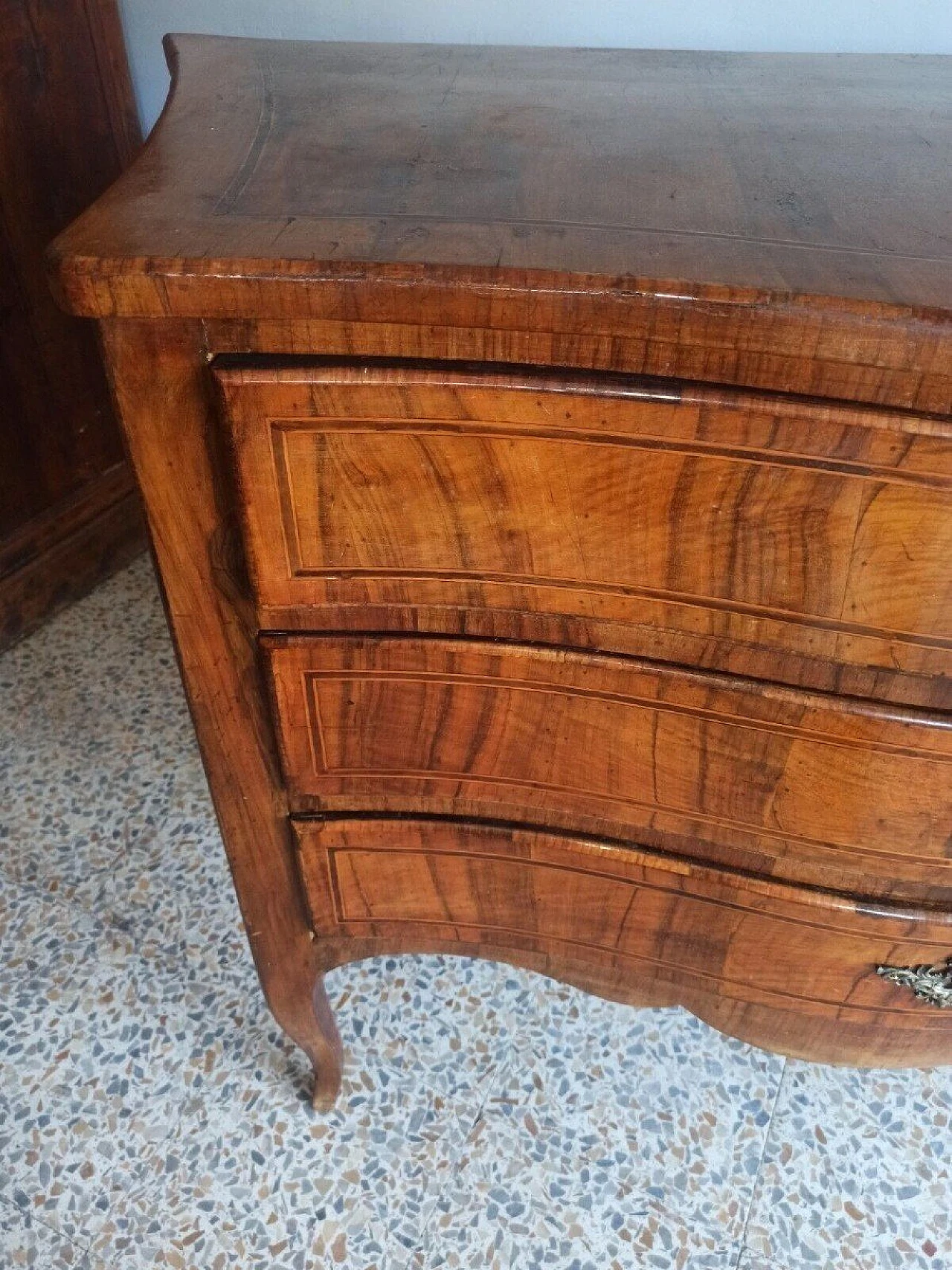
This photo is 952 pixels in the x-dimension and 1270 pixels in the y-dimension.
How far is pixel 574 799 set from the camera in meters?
0.70

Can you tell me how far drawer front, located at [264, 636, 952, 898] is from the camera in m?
0.61

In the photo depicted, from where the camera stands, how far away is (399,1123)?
3.31 ft

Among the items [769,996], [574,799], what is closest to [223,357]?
[574,799]

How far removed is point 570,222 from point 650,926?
1.69 feet

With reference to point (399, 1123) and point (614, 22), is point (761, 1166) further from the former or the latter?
point (614, 22)

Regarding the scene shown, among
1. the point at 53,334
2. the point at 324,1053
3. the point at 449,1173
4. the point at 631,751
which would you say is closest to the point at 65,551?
the point at 53,334

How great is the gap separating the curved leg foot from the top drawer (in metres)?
0.47

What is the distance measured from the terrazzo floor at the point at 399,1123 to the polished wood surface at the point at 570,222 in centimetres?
82

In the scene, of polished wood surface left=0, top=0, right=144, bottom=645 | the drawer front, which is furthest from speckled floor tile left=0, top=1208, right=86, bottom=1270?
polished wood surface left=0, top=0, right=144, bottom=645

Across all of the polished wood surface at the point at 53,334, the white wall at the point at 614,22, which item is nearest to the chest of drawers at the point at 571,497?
the white wall at the point at 614,22

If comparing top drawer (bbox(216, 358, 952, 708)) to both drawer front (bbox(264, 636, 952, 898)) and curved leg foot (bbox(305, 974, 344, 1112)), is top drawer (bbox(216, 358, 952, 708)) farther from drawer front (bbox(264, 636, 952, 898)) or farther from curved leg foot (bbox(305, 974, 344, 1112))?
curved leg foot (bbox(305, 974, 344, 1112))

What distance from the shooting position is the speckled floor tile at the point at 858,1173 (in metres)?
0.93

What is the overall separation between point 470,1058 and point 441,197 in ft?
2.86

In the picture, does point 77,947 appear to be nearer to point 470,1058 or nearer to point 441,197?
point 470,1058
